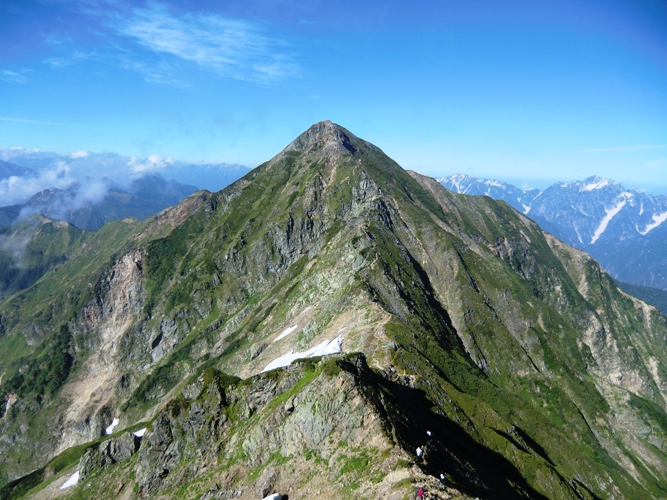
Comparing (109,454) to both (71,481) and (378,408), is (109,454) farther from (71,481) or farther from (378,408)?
(378,408)

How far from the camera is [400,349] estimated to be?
92125mm

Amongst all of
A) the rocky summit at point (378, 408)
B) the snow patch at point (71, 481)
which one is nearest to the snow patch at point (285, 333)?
the rocky summit at point (378, 408)

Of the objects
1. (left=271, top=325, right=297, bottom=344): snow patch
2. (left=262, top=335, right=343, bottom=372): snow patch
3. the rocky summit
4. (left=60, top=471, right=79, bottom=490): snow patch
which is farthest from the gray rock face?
(left=271, top=325, right=297, bottom=344): snow patch

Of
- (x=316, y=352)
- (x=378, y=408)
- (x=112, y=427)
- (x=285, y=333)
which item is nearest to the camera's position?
(x=378, y=408)

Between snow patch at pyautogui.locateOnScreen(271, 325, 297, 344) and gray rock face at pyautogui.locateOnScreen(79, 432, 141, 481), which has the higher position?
snow patch at pyautogui.locateOnScreen(271, 325, 297, 344)

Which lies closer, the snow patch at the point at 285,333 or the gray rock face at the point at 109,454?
the gray rock face at the point at 109,454

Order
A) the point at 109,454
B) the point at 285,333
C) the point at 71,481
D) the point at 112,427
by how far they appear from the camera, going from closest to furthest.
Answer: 1. the point at 109,454
2. the point at 71,481
3. the point at 285,333
4. the point at 112,427

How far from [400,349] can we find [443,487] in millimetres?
57471

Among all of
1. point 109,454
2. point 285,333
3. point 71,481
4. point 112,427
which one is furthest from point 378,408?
point 112,427

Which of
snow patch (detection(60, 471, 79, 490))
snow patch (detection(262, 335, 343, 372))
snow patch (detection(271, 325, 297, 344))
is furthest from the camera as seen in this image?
snow patch (detection(271, 325, 297, 344))

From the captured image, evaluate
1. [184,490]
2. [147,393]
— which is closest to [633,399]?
[184,490]

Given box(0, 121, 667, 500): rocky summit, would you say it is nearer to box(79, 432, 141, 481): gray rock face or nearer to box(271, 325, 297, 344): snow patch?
box(79, 432, 141, 481): gray rock face

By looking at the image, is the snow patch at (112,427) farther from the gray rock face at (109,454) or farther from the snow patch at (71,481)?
the gray rock face at (109,454)

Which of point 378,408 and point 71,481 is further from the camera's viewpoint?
point 71,481
